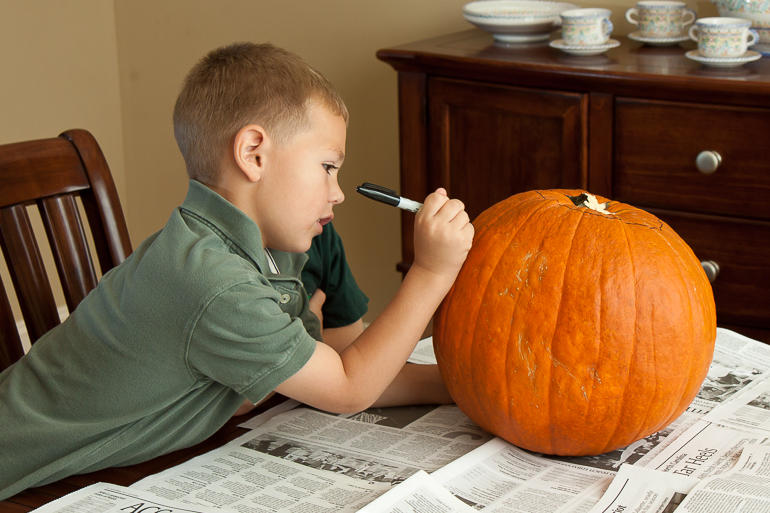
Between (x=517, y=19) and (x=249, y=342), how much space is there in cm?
121

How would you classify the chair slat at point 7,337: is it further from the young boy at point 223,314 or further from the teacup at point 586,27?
the teacup at point 586,27

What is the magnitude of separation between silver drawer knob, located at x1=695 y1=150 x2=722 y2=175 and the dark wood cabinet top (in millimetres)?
95

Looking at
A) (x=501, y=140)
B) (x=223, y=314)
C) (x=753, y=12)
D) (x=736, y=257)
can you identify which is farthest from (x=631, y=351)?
(x=753, y=12)

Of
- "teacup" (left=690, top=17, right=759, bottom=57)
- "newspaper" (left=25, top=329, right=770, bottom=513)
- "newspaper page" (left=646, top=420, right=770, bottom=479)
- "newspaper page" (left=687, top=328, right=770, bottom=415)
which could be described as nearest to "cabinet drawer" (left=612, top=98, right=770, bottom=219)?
"teacup" (left=690, top=17, right=759, bottom=57)

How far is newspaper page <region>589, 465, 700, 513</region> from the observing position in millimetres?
656

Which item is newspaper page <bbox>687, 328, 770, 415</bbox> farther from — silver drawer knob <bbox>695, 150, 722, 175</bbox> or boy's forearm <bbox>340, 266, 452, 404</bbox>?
silver drawer knob <bbox>695, 150, 722, 175</bbox>

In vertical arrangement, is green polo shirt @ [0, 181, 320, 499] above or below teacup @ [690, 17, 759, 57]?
below

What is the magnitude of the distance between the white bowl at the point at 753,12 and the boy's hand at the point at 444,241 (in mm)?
1050

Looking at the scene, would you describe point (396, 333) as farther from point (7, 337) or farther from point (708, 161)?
point (708, 161)

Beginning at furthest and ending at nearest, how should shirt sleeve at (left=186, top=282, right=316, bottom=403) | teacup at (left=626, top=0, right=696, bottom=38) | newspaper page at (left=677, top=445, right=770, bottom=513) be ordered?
teacup at (left=626, top=0, right=696, bottom=38)
shirt sleeve at (left=186, top=282, right=316, bottom=403)
newspaper page at (left=677, top=445, right=770, bottom=513)

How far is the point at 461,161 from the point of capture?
1.74 m

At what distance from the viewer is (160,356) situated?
803 mm

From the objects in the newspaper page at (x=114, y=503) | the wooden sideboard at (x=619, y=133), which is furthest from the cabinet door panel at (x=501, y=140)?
the newspaper page at (x=114, y=503)

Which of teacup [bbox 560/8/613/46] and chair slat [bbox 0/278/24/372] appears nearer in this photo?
chair slat [bbox 0/278/24/372]
